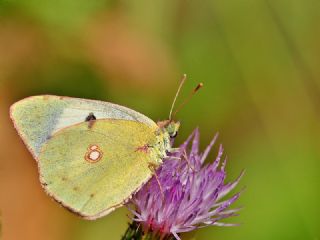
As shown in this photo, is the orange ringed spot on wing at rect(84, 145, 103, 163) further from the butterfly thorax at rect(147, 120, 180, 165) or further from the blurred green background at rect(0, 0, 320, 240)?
the blurred green background at rect(0, 0, 320, 240)

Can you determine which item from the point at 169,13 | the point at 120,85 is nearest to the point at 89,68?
the point at 120,85

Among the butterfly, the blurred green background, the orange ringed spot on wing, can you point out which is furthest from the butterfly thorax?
the blurred green background

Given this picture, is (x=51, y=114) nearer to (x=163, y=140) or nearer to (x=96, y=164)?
(x=96, y=164)

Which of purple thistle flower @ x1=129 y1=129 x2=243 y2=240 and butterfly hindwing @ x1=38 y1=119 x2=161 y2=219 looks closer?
butterfly hindwing @ x1=38 y1=119 x2=161 y2=219

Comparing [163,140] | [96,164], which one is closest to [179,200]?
[163,140]

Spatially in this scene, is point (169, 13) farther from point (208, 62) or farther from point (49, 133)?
point (49, 133)

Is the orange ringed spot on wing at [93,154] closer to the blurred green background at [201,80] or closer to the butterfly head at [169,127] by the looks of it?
the butterfly head at [169,127]
